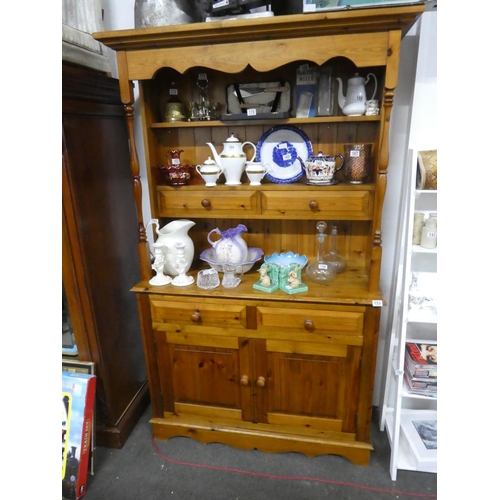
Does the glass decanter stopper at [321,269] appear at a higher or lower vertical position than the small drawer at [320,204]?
lower

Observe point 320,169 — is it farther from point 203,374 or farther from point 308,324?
point 203,374

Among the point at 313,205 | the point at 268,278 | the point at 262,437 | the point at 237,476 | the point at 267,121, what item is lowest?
the point at 237,476

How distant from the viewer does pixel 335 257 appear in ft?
5.33

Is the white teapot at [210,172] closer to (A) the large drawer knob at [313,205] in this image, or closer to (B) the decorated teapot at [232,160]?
(B) the decorated teapot at [232,160]

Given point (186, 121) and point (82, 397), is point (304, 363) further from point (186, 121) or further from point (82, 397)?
point (186, 121)

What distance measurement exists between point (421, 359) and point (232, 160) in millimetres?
1171

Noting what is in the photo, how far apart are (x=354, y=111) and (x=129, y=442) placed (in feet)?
6.04

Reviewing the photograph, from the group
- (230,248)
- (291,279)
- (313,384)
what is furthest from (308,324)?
(230,248)

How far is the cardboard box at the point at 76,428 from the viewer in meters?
1.51

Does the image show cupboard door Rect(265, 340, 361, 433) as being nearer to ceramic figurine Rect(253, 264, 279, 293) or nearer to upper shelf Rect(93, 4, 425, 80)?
ceramic figurine Rect(253, 264, 279, 293)

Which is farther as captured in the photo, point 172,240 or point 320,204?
point 172,240

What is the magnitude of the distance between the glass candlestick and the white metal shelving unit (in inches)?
36.6

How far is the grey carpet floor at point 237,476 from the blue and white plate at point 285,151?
128 centimetres

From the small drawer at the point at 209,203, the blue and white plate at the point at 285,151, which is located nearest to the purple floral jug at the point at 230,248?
the small drawer at the point at 209,203
